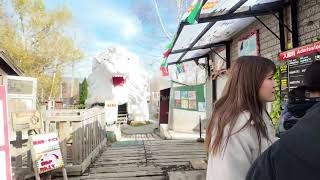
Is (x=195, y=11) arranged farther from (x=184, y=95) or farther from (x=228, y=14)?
(x=184, y=95)

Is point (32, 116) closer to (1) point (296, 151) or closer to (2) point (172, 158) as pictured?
(2) point (172, 158)

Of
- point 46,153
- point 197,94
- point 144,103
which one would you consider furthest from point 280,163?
point 144,103

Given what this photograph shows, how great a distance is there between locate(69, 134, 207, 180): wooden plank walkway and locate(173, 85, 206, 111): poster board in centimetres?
355

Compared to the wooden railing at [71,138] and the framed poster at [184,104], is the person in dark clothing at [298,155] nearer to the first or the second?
the wooden railing at [71,138]

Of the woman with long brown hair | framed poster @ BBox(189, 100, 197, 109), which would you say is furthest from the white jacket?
framed poster @ BBox(189, 100, 197, 109)

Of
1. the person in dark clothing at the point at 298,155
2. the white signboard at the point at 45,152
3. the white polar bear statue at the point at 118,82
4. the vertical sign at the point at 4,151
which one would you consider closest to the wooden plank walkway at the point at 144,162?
the white signboard at the point at 45,152

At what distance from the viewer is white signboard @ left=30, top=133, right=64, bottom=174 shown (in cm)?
481

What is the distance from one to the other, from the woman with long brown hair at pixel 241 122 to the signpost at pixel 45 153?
367 centimetres

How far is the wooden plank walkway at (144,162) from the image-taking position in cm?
599

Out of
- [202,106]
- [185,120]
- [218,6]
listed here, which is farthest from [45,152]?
[185,120]

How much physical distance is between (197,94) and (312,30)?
883 centimetres

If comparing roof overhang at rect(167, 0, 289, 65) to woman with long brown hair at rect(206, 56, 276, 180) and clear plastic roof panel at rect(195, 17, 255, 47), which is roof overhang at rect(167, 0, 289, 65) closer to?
clear plastic roof panel at rect(195, 17, 255, 47)

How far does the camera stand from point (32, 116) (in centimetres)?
576

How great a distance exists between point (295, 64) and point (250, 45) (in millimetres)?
2304
